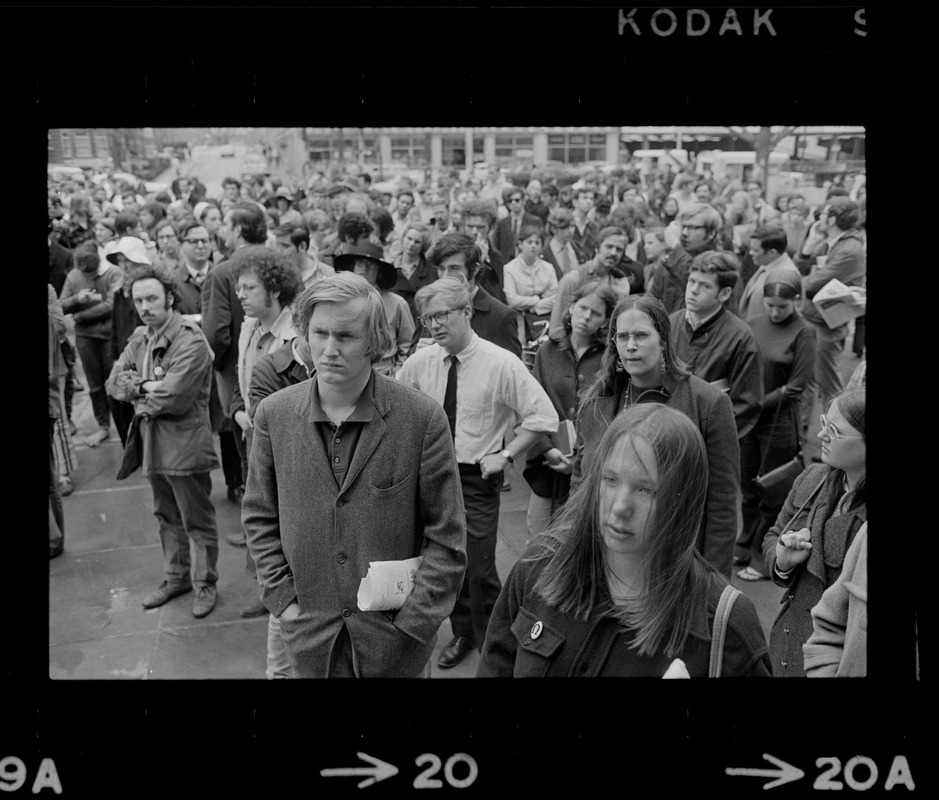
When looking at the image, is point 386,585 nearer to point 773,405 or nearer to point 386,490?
point 386,490

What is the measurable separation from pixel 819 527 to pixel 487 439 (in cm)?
128

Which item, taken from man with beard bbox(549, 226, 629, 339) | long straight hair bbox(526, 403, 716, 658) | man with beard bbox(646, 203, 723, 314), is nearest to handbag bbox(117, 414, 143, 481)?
man with beard bbox(549, 226, 629, 339)

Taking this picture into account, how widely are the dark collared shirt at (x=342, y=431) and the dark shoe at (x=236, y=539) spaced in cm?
237

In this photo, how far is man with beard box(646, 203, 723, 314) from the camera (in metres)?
5.26

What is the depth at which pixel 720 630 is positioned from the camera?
1590 mm

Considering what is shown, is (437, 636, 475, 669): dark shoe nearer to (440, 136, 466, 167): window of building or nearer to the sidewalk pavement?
the sidewalk pavement

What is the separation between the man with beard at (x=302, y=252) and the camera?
4839 mm

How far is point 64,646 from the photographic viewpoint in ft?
7.52

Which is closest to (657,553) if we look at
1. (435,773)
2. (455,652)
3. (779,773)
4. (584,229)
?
(779,773)

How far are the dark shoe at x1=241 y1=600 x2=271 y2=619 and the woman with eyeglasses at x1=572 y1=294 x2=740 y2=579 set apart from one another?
150cm

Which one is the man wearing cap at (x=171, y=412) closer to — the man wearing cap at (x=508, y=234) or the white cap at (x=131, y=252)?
the white cap at (x=131, y=252)

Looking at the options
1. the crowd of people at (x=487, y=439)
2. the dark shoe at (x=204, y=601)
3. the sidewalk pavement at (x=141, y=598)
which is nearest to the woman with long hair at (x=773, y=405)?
the crowd of people at (x=487, y=439)
